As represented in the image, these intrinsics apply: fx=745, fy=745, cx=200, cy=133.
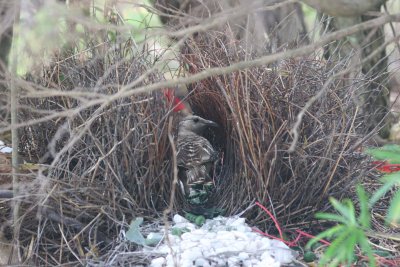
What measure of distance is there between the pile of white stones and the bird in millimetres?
480

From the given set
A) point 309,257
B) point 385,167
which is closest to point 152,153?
point 309,257

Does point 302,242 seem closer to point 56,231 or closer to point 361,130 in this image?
point 361,130

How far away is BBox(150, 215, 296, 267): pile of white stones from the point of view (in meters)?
3.28

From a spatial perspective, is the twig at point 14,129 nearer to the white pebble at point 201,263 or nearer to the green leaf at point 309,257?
the white pebble at point 201,263

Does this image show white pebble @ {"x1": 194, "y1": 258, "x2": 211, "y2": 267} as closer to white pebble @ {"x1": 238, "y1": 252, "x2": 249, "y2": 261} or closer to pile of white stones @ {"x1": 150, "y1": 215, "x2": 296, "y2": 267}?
pile of white stones @ {"x1": 150, "y1": 215, "x2": 296, "y2": 267}

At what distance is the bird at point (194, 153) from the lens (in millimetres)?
3998

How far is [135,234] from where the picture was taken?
344 cm

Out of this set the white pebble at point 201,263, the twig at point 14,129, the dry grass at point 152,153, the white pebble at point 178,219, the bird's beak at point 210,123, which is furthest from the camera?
the bird's beak at point 210,123

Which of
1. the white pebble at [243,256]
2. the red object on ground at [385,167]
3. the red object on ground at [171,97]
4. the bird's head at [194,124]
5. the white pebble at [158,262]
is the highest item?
the red object on ground at [171,97]

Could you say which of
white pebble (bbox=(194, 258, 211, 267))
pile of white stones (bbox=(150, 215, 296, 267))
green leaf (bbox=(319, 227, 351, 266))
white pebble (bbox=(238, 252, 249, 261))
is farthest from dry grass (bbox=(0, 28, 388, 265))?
green leaf (bbox=(319, 227, 351, 266))

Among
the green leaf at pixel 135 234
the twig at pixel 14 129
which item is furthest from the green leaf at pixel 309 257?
the twig at pixel 14 129

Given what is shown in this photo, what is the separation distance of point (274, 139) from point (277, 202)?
12.8 inches

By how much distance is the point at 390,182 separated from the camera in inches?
105

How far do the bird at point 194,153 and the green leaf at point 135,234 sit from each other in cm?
55
